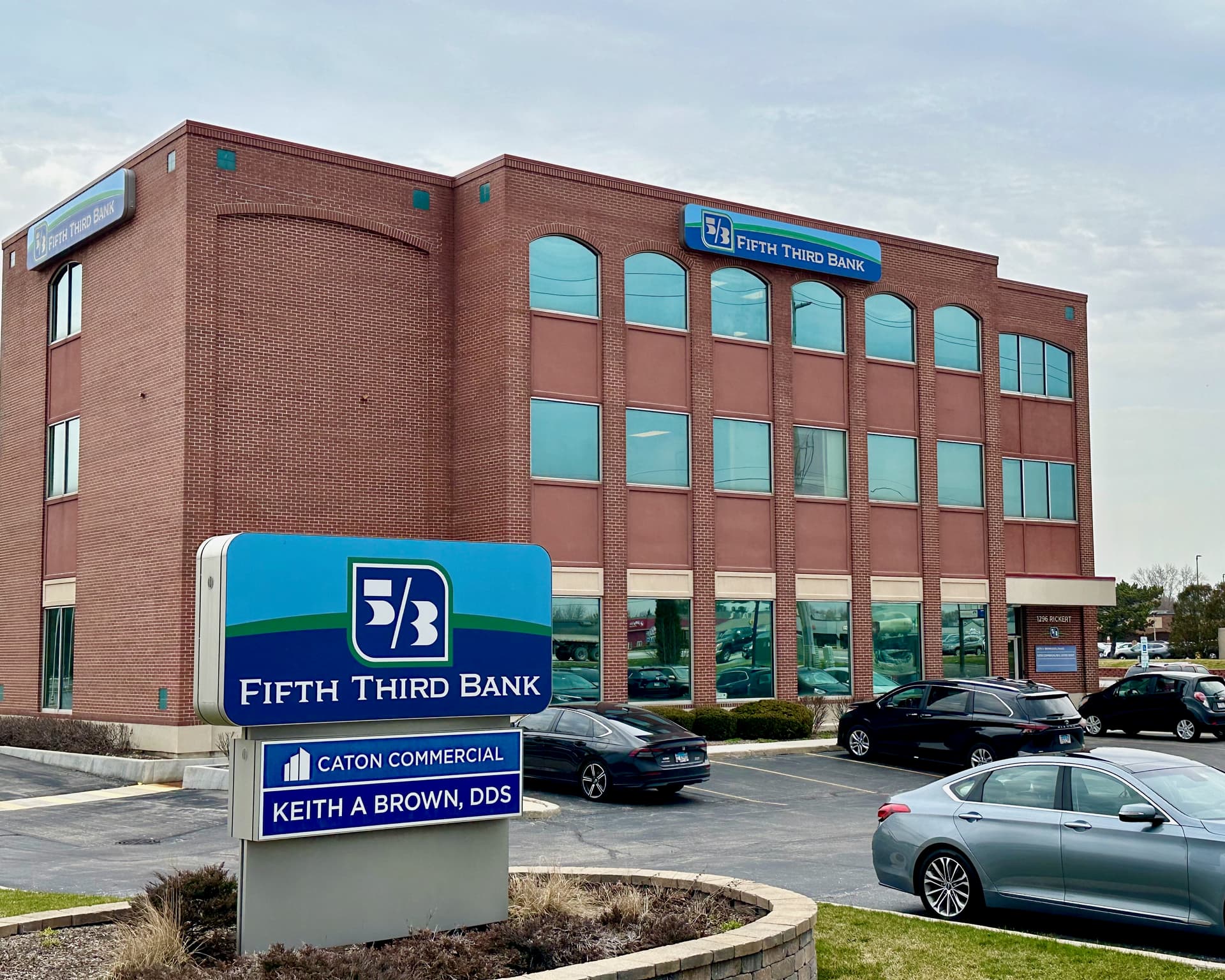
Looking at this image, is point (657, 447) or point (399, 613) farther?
point (657, 447)

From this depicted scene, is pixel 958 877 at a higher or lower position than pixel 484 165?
lower

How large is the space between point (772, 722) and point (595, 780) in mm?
8672

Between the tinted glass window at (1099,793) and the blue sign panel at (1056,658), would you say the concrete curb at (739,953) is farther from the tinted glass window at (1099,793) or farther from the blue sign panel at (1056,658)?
the blue sign panel at (1056,658)

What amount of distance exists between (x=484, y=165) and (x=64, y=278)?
10.1 meters

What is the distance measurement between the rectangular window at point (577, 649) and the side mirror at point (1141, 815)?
57.3 feet

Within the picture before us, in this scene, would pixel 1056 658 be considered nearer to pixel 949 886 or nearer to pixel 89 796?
pixel 89 796

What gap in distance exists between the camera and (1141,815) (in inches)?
424

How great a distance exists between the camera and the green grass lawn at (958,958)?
938 centimetres

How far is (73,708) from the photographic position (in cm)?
2894

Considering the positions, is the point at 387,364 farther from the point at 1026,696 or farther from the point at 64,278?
the point at 1026,696

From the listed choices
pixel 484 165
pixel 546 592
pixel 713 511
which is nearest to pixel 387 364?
pixel 484 165

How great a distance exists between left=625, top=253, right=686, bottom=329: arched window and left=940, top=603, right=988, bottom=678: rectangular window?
10.3 meters

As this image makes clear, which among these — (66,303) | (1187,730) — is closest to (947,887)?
(1187,730)

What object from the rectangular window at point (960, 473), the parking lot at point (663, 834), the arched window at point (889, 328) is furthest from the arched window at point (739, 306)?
the parking lot at point (663, 834)
